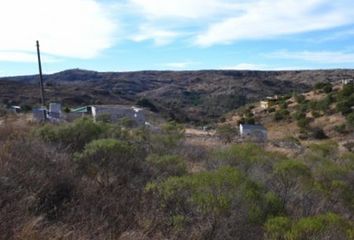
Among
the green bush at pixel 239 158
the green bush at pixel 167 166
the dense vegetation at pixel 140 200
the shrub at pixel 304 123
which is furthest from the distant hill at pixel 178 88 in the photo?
the dense vegetation at pixel 140 200

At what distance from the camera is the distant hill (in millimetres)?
98312

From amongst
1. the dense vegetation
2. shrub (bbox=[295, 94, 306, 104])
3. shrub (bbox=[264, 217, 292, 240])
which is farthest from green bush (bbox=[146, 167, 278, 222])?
shrub (bbox=[295, 94, 306, 104])

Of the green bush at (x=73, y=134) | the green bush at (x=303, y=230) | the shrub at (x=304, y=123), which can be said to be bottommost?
the shrub at (x=304, y=123)

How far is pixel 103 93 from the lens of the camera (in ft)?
371

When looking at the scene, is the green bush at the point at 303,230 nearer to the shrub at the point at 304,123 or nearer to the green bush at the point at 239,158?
the green bush at the point at 239,158

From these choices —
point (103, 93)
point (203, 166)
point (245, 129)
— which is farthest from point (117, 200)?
point (103, 93)

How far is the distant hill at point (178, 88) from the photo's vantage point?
3871 inches

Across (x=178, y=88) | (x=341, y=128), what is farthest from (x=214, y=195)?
(x=178, y=88)

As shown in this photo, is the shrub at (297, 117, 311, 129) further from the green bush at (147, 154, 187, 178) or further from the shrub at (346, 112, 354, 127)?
the green bush at (147, 154, 187, 178)

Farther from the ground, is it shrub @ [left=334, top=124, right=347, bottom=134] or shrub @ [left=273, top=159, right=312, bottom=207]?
shrub @ [left=273, top=159, right=312, bottom=207]

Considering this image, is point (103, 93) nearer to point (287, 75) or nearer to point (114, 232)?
point (287, 75)

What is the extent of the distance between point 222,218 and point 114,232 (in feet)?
8.46

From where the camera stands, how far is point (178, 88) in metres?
157

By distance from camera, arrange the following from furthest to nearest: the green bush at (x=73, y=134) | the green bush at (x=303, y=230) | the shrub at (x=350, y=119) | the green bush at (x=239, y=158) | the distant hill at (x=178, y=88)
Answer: the distant hill at (x=178, y=88)
the shrub at (x=350, y=119)
the green bush at (x=239, y=158)
the green bush at (x=73, y=134)
the green bush at (x=303, y=230)
